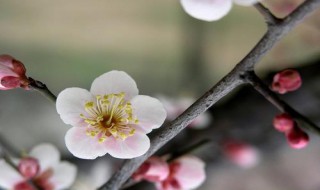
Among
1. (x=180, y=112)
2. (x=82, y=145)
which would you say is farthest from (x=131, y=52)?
(x=82, y=145)

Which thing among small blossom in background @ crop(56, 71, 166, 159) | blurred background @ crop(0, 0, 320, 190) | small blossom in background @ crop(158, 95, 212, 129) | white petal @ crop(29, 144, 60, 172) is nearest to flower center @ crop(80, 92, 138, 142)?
small blossom in background @ crop(56, 71, 166, 159)

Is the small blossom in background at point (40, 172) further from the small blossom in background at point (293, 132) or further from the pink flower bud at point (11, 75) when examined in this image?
the small blossom in background at point (293, 132)

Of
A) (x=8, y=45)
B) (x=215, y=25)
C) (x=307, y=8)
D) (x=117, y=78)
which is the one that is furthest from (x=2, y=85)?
(x=215, y=25)

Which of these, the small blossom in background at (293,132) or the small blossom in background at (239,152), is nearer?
the small blossom in background at (293,132)

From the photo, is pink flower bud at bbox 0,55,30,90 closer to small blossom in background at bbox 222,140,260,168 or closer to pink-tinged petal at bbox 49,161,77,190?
pink-tinged petal at bbox 49,161,77,190

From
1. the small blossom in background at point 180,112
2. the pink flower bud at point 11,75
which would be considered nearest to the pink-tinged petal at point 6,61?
the pink flower bud at point 11,75

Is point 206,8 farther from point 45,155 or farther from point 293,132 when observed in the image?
point 45,155
